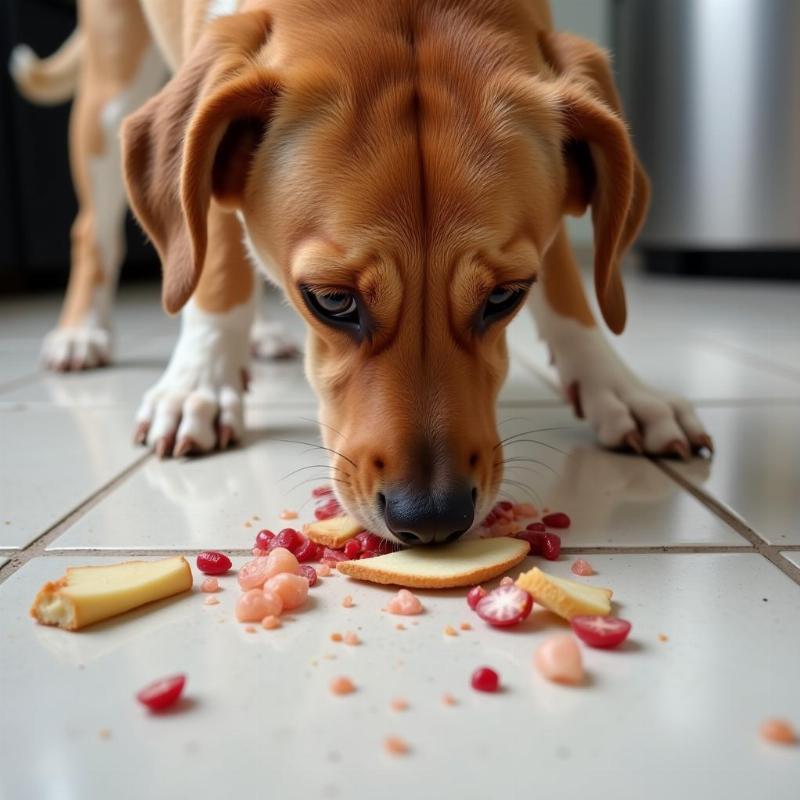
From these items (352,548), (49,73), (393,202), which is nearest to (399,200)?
(393,202)

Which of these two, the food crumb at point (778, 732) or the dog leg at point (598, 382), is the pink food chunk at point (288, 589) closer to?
the food crumb at point (778, 732)

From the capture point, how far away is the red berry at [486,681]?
93 centimetres

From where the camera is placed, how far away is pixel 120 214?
10.1 feet

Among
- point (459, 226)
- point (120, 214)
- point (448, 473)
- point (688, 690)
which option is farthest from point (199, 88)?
point (120, 214)

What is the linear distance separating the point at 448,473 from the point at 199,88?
32.6 inches

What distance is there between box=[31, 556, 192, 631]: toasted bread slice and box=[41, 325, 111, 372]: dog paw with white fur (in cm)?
182

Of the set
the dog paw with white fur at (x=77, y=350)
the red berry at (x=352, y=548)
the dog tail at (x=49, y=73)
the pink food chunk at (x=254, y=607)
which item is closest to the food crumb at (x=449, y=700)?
the pink food chunk at (x=254, y=607)

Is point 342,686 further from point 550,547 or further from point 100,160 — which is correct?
point 100,160

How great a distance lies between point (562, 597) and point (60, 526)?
811 millimetres

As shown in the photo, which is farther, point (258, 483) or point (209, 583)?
point (258, 483)

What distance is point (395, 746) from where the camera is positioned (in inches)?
32.8

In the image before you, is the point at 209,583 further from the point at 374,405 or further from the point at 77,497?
the point at 77,497

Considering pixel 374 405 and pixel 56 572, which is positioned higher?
pixel 374 405

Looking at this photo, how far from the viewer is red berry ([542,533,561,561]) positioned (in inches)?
50.4
